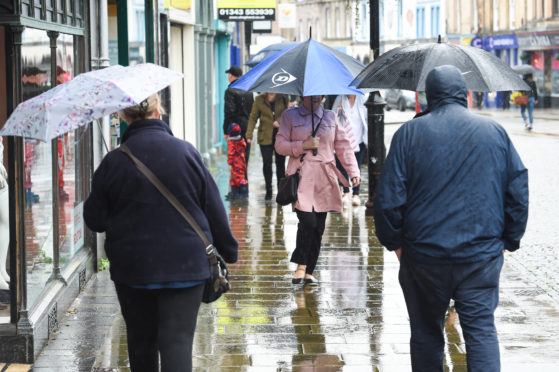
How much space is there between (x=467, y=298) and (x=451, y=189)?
526 mm

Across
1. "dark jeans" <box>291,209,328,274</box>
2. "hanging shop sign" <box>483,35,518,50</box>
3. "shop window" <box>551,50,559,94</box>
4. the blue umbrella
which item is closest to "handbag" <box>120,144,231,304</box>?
the blue umbrella

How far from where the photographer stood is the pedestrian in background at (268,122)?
14547mm

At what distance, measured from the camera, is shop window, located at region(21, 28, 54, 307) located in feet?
22.1

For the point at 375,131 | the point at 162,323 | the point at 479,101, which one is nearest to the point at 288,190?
the point at 162,323

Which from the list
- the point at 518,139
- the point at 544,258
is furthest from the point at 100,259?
the point at 518,139

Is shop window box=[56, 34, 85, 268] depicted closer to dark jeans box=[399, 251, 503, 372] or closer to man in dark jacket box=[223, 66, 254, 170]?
dark jeans box=[399, 251, 503, 372]

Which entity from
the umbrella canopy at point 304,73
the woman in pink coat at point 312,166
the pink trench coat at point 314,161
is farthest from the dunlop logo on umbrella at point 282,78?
the pink trench coat at point 314,161

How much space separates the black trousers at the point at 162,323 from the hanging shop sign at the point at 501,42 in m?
54.3

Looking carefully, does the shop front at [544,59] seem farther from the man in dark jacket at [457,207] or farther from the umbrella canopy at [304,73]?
the man in dark jacket at [457,207]

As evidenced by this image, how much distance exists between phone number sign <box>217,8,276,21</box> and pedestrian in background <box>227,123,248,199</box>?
8.21 meters

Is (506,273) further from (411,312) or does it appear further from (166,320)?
(166,320)

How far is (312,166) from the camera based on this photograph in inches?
345

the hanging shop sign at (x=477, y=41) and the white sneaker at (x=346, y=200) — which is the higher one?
the hanging shop sign at (x=477, y=41)

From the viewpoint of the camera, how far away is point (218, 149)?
969 inches
